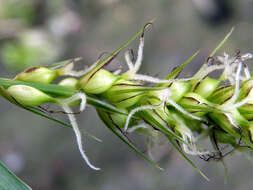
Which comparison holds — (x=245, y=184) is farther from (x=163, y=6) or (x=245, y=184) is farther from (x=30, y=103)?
(x=30, y=103)

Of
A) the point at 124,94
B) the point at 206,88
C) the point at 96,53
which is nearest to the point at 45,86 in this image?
the point at 124,94

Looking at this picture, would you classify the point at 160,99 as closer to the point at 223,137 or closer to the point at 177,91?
the point at 177,91

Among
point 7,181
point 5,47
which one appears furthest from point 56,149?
point 7,181

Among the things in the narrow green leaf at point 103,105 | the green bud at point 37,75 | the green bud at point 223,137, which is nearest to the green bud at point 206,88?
the green bud at point 223,137

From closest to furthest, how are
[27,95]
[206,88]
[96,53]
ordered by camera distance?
[27,95], [206,88], [96,53]

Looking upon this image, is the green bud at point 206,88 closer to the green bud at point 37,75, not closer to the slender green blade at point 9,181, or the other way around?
the green bud at point 37,75

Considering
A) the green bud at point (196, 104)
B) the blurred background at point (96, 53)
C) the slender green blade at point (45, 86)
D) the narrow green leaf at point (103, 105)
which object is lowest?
the blurred background at point (96, 53)

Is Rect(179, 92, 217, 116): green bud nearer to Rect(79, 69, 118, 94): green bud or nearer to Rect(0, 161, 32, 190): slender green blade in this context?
Rect(79, 69, 118, 94): green bud
